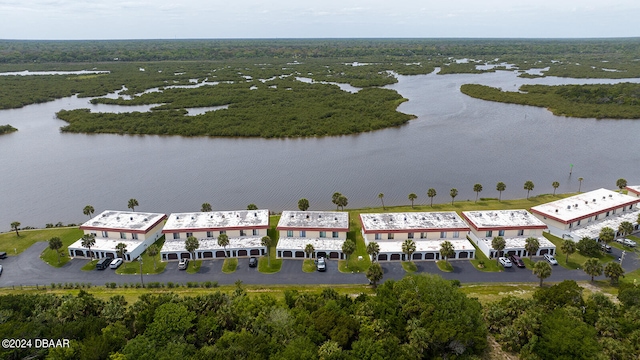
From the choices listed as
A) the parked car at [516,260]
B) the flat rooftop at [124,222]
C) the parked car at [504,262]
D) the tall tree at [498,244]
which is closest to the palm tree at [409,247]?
the tall tree at [498,244]

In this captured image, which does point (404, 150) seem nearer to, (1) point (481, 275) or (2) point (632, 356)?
(1) point (481, 275)

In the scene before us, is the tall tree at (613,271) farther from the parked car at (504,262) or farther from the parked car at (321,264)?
the parked car at (321,264)

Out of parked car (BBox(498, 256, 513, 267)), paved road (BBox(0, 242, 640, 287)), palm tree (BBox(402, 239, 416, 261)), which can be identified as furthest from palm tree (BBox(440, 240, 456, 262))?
parked car (BBox(498, 256, 513, 267))

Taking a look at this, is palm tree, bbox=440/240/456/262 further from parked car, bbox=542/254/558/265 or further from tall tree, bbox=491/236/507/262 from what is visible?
parked car, bbox=542/254/558/265

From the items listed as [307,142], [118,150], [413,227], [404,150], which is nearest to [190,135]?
[118,150]

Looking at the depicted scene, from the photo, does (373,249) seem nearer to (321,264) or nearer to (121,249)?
(321,264)

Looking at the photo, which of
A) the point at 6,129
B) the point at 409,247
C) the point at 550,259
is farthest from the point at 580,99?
the point at 6,129
